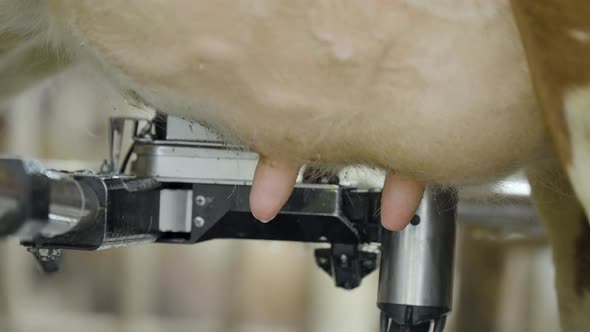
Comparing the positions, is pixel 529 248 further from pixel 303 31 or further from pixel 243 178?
pixel 303 31

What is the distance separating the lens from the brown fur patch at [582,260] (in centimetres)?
66

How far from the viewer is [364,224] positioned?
605mm

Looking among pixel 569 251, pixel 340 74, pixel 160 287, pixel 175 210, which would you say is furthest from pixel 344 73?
pixel 160 287

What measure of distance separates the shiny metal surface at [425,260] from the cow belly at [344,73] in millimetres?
144

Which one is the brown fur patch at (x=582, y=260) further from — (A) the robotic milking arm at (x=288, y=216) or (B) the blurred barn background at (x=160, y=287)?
(B) the blurred barn background at (x=160, y=287)

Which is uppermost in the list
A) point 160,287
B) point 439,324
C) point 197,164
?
point 197,164

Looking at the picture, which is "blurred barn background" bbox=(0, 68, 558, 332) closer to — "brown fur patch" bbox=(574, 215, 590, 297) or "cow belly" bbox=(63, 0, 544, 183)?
"brown fur patch" bbox=(574, 215, 590, 297)

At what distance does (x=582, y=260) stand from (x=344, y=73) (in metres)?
0.35

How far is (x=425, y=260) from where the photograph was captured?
590 mm

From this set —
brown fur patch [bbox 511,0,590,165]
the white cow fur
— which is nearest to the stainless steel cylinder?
the white cow fur

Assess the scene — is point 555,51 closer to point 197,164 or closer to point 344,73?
point 344,73

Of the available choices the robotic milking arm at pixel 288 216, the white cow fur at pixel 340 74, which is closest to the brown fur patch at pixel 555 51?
the white cow fur at pixel 340 74

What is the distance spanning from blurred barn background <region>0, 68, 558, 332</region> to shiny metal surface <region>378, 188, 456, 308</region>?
1.33 meters

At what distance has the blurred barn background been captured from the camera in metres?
1.98
